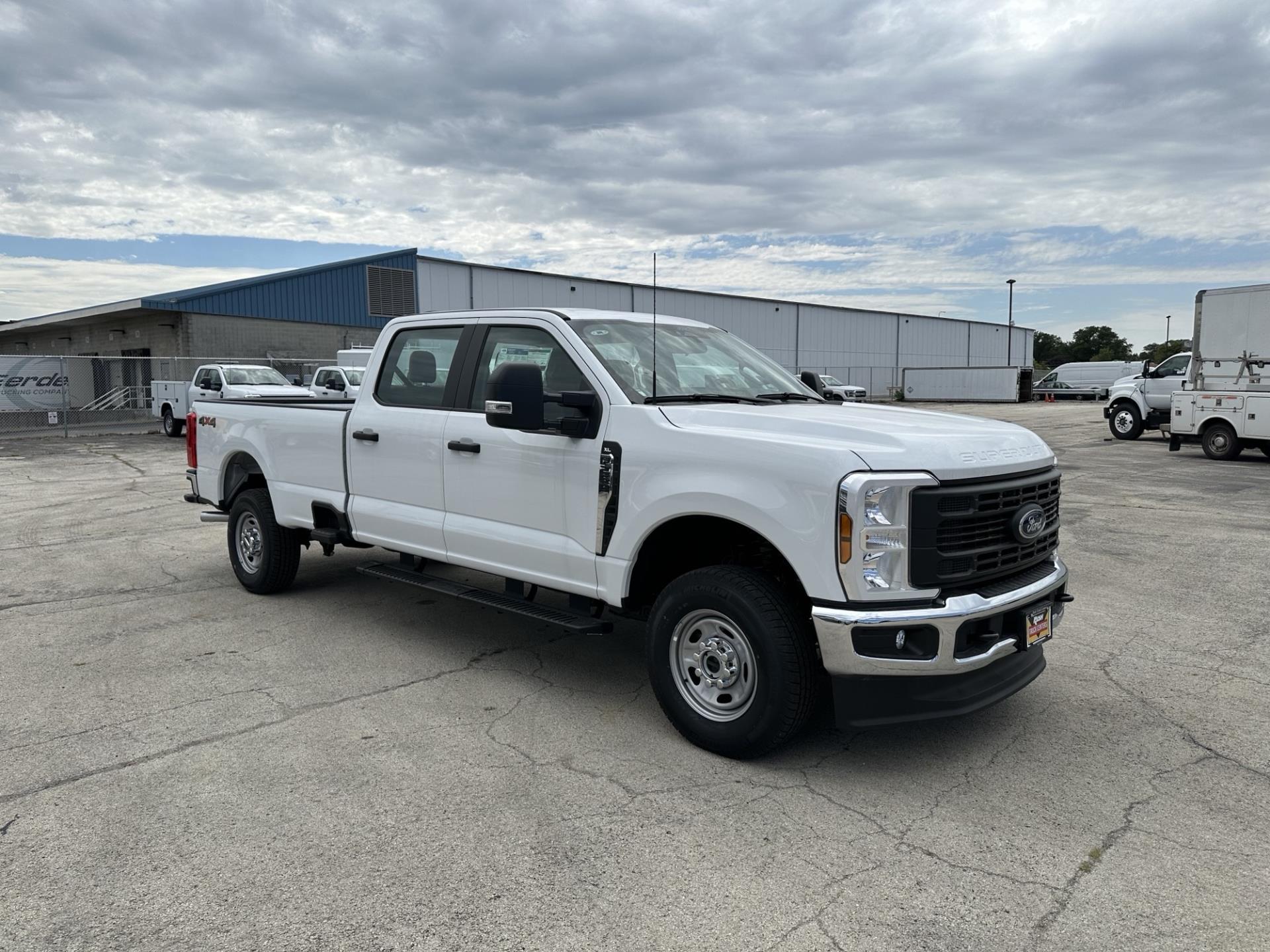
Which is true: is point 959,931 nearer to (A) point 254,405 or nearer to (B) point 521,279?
(A) point 254,405

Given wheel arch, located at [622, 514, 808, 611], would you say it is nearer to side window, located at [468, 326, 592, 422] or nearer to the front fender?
the front fender

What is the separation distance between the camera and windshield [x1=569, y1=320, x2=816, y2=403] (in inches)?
187

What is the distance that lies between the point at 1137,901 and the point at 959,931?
2.15ft

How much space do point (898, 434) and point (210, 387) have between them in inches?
870

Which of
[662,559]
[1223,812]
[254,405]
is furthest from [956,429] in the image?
[254,405]

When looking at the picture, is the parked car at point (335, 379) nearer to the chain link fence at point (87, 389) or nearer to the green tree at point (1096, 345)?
the chain link fence at point (87, 389)

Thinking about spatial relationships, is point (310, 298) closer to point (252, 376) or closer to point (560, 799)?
point (252, 376)

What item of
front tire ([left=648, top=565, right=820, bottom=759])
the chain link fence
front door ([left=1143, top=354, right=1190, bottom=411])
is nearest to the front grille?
front tire ([left=648, top=565, right=820, bottom=759])

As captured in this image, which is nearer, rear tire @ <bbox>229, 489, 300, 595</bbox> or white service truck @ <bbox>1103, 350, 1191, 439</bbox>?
rear tire @ <bbox>229, 489, 300, 595</bbox>

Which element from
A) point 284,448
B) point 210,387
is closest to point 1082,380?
point 210,387

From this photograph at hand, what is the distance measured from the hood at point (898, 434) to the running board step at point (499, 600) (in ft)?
3.69

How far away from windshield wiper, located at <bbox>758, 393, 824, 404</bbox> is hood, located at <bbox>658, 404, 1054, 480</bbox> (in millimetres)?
361

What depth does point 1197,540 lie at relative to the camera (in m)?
9.20

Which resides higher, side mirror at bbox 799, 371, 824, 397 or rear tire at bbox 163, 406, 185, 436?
side mirror at bbox 799, 371, 824, 397
